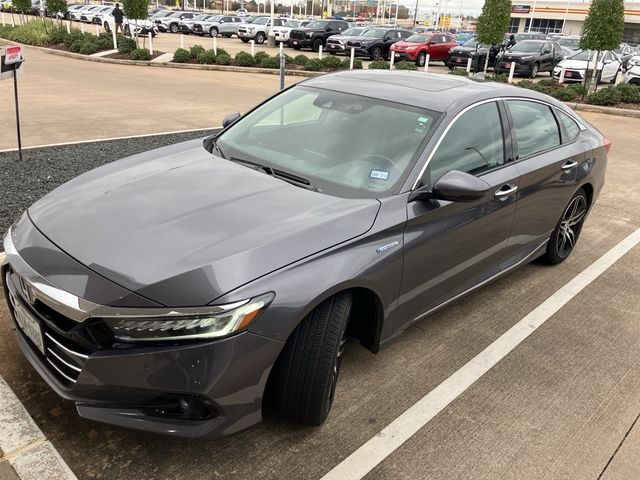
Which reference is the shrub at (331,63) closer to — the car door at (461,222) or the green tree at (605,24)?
the green tree at (605,24)

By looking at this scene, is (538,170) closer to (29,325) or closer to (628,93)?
(29,325)

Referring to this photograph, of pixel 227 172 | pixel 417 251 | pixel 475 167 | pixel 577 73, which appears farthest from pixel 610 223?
pixel 577 73

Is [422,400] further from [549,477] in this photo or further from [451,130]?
[451,130]

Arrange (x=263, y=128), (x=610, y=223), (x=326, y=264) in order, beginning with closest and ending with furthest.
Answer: (x=326, y=264) < (x=263, y=128) < (x=610, y=223)

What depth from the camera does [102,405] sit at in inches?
93.2

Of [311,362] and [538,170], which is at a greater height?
[538,170]

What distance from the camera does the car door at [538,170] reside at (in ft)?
13.2

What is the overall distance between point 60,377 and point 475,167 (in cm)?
264

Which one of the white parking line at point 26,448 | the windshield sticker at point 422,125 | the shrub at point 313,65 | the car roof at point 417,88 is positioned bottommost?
the shrub at point 313,65

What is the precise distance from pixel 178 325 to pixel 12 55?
6061 mm

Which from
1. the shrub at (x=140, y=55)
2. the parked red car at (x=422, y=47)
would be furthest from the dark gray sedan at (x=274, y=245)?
the parked red car at (x=422, y=47)

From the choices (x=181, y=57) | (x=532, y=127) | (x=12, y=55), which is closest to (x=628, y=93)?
(x=532, y=127)

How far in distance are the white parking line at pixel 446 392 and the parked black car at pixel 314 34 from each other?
88.6 feet

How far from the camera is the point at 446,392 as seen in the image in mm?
3279
